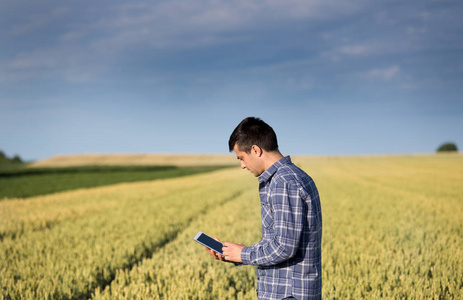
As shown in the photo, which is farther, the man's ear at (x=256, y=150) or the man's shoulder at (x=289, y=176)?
the man's ear at (x=256, y=150)

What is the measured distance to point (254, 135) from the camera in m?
2.06

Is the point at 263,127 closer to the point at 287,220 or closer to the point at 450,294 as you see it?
the point at 287,220

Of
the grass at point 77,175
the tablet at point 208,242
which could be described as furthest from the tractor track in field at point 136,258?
the grass at point 77,175

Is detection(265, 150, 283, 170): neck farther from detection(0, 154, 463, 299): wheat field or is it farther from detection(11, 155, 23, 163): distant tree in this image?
detection(11, 155, 23, 163): distant tree

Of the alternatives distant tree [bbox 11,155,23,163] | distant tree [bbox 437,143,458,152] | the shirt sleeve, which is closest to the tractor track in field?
the shirt sleeve

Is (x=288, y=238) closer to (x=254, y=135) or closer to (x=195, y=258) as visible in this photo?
(x=254, y=135)

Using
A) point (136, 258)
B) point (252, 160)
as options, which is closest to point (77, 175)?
point (136, 258)

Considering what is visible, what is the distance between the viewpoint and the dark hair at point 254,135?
2055 millimetres

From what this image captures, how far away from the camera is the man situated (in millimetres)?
1922

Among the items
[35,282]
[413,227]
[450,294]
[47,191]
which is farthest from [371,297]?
[47,191]

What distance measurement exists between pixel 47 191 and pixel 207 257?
25088 mm

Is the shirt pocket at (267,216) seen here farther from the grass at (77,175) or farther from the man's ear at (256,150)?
the grass at (77,175)

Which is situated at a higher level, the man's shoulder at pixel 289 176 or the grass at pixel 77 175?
the man's shoulder at pixel 289 176

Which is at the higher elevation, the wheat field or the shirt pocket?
the shirt pocket
